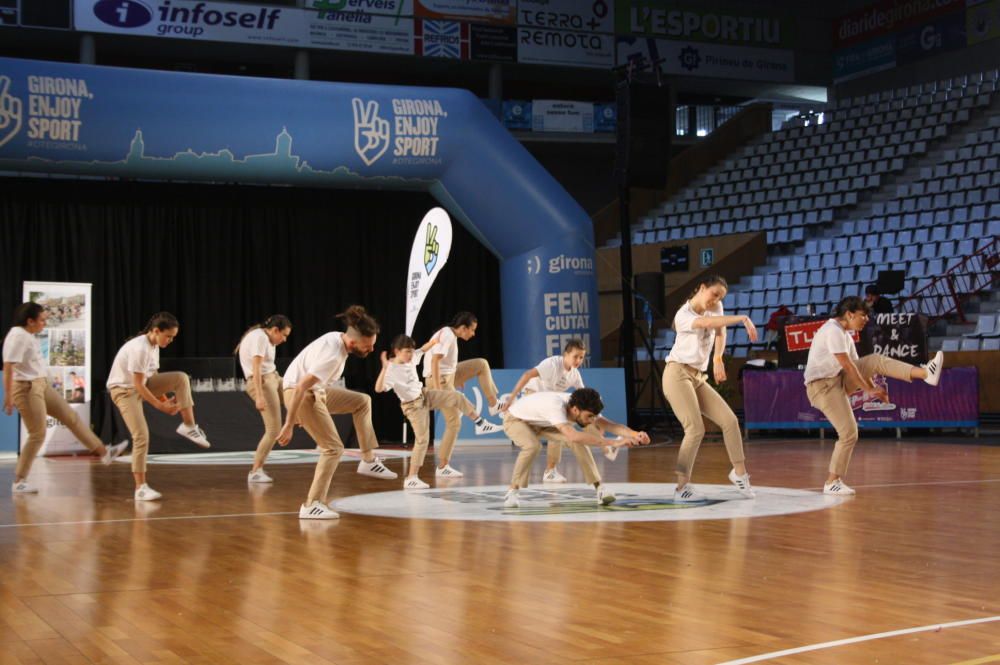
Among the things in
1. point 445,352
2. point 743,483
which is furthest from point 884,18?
point 743,483

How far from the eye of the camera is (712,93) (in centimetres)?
3050

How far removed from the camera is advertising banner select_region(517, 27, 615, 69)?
26.8 meters

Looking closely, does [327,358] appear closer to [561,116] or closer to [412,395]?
[412,395]

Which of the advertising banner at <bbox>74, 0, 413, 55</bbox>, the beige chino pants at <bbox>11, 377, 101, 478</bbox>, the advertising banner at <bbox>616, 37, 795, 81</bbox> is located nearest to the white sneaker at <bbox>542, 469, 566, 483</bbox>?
Answer: the beige chino pants at <bbox>11, 377, 101, 478</bbox>

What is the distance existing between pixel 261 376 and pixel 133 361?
6.18ft

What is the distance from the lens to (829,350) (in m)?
9.37

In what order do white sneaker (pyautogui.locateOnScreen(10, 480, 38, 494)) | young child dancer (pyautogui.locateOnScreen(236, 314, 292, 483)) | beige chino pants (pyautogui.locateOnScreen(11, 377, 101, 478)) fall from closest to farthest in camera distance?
beige chino pants (pyautogui.locateOnScreen(11, 377, 101, 478)) < white sneaker (pyautogui.locateOnScreen(10, 480, 38, 494)) < young child dancer (pyautogui.locateOnScreen(236, 314, 292, 483))

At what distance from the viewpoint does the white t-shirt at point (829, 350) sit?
9336 millimetres

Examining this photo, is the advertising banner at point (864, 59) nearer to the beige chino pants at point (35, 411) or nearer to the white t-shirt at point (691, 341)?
the white t-shirt at point (691, 341)

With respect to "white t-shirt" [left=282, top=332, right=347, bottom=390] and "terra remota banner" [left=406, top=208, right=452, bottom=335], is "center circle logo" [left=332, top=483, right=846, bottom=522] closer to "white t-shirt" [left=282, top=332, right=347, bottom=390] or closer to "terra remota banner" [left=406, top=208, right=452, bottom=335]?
"white t-shirt" [left=282, top=332, right=347, bottom=390]

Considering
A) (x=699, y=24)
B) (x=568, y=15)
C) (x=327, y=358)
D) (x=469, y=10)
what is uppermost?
(x=699, y=24)

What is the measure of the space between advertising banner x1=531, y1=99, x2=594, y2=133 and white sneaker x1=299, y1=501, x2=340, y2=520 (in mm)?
19553

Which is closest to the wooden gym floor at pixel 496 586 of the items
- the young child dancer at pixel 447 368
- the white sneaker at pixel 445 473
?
the young child dancer at pixel 447 368

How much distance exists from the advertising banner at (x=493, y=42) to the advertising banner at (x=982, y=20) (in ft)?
32.5
